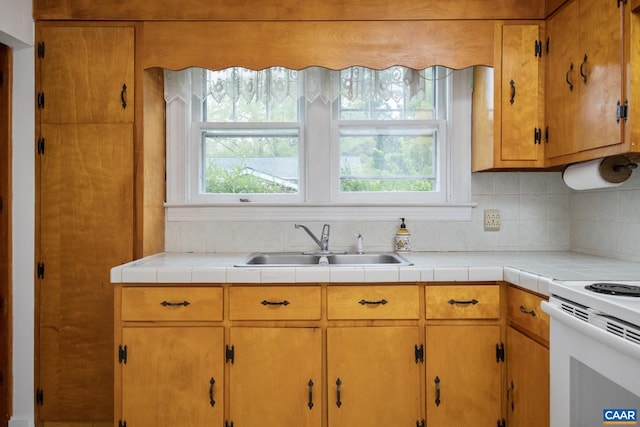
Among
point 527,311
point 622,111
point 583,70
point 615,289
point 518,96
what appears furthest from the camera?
point 518,96

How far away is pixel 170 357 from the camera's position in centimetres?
191

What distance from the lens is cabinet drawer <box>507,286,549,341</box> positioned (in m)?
1.64

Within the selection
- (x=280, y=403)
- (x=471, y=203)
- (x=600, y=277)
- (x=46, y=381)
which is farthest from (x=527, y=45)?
(x=46, y=381)

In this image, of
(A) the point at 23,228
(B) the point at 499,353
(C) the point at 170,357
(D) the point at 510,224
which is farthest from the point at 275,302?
(D) the point at 510,224

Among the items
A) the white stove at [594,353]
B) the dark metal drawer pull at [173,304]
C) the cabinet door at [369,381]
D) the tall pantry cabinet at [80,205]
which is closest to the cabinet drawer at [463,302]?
the cabinet door at [369,381]

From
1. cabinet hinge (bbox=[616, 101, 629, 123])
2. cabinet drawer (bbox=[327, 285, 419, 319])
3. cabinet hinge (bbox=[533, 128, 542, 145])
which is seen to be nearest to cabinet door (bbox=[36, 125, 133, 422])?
cabinet drawer (bbox=[327, 285, 419, 319])

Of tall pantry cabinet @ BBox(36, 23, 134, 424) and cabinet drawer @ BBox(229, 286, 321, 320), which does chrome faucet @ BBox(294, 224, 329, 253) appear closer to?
cabinet drawer @ BBox(229, 286, 321, 320)

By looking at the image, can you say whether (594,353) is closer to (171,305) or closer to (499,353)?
(499,353)

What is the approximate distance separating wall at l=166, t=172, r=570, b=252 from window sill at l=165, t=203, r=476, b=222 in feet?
0.10

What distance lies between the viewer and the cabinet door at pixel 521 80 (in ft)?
7.22

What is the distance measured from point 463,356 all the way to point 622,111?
1.17 metres

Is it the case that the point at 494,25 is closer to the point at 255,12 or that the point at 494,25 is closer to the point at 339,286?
the point at 255,12

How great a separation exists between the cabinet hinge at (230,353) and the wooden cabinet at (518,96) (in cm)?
159

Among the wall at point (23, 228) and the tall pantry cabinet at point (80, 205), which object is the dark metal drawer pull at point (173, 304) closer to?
the tall pantry cabinet at point (80, 205)
